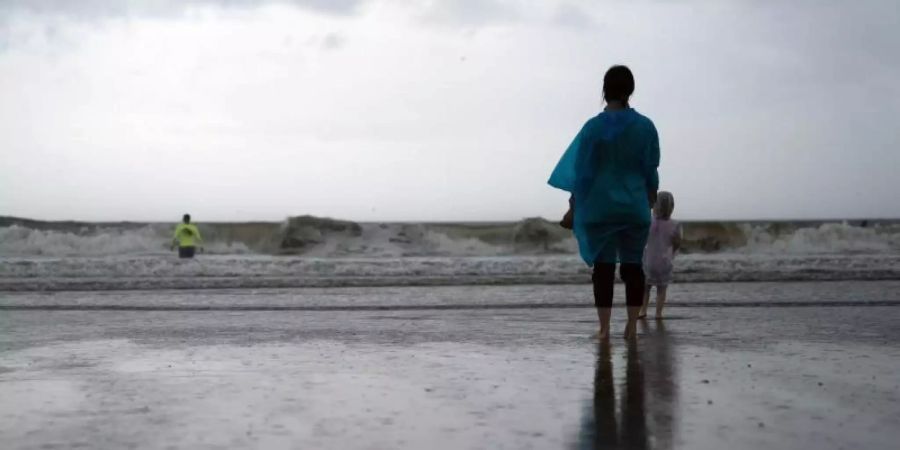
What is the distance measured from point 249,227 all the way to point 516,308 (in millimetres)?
28886

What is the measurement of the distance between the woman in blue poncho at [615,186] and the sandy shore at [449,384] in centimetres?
47

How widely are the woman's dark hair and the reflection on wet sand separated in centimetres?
Result: 170

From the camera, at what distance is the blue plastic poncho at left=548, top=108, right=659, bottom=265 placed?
6039 mm

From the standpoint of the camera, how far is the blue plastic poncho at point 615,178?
6.04 metres

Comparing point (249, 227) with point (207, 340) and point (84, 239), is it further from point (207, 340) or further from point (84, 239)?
point (207, 340)

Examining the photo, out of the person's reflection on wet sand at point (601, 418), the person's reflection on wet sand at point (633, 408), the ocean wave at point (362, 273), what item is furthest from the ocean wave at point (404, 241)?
the person's reflection on wet sand at point (601, 418)

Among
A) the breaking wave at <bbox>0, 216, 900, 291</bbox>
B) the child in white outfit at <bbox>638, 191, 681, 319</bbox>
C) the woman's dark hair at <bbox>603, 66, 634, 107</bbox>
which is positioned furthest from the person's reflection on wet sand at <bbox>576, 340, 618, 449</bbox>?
the breaking wave at <bbox>0, 216, 900, 291</bbox>

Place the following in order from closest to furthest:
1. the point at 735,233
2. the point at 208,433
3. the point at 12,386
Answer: the point at 208,433
the point at 12,386
the point at 735,233

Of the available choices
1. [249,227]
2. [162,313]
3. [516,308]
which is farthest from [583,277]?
[249,227]

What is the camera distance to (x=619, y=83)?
20.2 ft

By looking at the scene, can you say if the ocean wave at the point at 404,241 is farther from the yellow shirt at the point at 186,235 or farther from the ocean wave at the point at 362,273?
the ocean wave at the point at 362,273

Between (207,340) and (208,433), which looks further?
(207,340)

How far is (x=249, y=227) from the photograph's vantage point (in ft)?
121

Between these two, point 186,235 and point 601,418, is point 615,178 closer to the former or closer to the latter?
point 601,418
